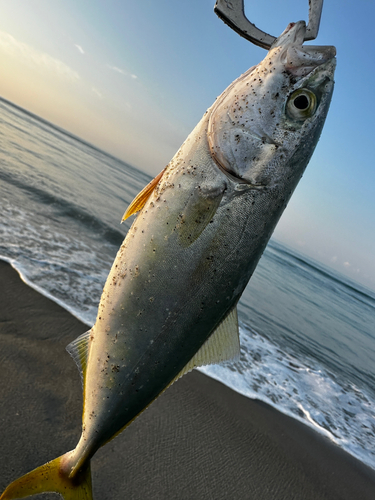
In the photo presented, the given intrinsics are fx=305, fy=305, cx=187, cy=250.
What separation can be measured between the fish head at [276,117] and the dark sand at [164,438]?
3.04 m

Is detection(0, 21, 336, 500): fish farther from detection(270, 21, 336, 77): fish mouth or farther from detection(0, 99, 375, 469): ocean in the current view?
detection(0, 99, 375, 469): ocean

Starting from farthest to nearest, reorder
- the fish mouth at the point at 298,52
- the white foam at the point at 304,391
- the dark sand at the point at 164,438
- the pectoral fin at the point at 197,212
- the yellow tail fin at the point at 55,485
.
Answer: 1. the white foam at the point at 304,391
2. the dark sand at the point at 164,438
3. the yellow tail fin at the point at 55,485
4. the fish mouth at the point at 298,52
5. the pectoral fin at the point at 197,212

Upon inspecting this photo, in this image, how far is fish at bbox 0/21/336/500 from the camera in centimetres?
166

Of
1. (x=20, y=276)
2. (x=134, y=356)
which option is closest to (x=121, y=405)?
(x=134, y=356)

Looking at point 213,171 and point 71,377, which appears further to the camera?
point 71,377

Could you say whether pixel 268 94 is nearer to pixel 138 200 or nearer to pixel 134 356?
pixel 138 200

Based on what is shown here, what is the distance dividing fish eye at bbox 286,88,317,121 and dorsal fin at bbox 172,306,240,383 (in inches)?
48.6

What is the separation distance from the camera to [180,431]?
3.79m

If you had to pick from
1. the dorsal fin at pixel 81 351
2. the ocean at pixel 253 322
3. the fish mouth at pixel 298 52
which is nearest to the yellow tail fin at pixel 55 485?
the dorsal fin at pixel 81 351

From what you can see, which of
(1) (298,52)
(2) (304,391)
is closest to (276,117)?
(1) (298,52)

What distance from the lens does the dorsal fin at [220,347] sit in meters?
1.91

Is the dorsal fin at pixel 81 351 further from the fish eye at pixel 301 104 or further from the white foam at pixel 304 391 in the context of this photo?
the white foam at pixel 304 391

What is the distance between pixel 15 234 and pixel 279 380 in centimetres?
702

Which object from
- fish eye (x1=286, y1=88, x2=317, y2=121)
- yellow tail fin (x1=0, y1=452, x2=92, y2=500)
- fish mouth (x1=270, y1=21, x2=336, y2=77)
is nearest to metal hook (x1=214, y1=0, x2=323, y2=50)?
fish mouth (x1=270, y1=21, x2=336, y2=77)
